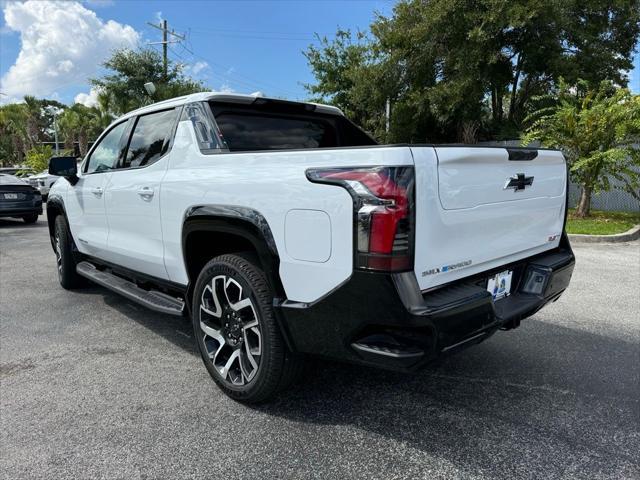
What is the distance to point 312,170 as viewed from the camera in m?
2.30

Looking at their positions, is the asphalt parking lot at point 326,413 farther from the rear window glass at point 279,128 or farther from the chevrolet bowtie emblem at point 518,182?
the rear window glass at point 279,128

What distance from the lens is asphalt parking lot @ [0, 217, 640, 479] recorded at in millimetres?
2332

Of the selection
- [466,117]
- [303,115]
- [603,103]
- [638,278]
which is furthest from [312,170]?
[466,117]

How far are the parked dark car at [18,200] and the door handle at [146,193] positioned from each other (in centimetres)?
1020

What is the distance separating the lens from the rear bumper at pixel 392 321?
82.4 inches

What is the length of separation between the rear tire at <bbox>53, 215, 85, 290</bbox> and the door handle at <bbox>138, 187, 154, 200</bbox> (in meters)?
2.14

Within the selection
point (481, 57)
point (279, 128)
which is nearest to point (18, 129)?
point (481, 57)

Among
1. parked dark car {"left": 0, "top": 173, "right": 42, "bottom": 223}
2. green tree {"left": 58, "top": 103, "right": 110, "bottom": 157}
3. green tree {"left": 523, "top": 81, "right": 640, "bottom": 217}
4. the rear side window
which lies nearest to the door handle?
the rear side window

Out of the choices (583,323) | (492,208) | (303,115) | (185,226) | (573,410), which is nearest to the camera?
(492,208)

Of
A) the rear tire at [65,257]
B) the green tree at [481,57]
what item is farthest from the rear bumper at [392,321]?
the green tree at [481,57]

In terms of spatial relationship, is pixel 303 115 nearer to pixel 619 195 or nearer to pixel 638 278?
pixel 638 278

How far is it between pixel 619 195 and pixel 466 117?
614cm

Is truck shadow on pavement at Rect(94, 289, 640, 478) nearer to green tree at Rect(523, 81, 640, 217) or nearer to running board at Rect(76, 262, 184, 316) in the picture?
running board at Rect(76, 262, 184, 316)

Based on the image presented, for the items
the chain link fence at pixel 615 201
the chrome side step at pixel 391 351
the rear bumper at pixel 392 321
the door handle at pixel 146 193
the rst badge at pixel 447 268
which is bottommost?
the chain link fence at pixel 615 201
